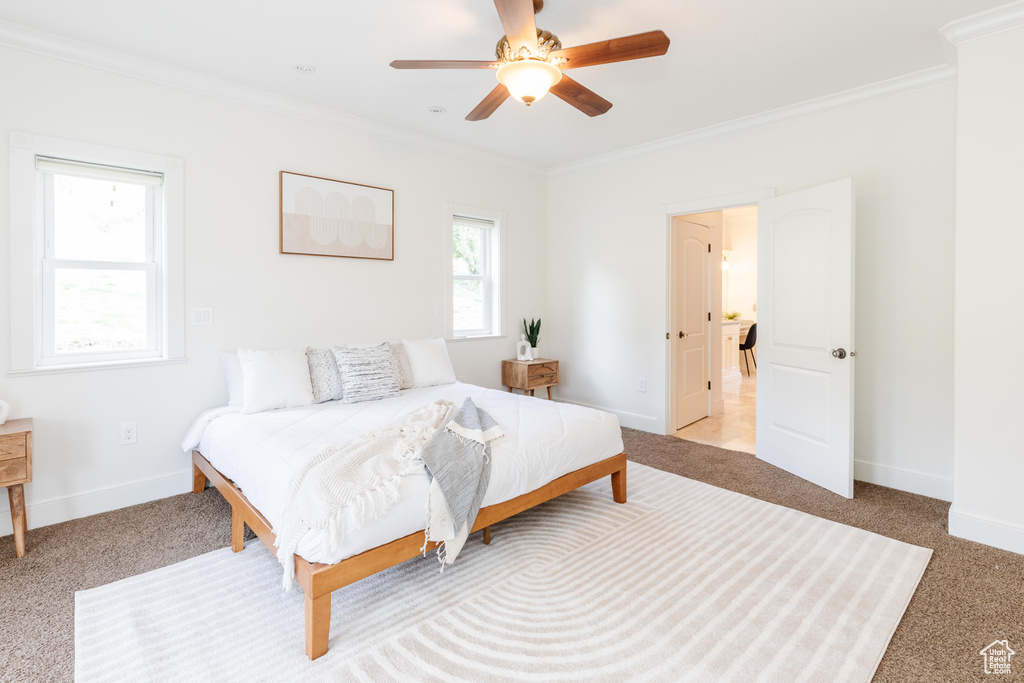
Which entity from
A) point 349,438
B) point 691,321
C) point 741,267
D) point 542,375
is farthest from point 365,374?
point 741,267

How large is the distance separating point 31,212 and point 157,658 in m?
2.36

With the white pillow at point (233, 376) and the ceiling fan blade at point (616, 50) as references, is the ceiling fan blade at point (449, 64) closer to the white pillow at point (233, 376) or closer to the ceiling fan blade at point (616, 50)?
the ceiling fan blade at point (616, 50)

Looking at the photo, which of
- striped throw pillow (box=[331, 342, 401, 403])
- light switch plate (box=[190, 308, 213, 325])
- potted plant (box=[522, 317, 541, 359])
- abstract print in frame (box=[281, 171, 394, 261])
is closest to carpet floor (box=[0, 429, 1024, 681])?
striped throw pillow (box=[331, 342, 401, 403])

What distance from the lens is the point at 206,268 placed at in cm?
316

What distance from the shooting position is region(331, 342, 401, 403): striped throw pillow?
3.21 metres

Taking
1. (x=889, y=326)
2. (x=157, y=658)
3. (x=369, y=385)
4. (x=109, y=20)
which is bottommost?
(x=157, y=658)

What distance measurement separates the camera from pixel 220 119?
10.4 feet

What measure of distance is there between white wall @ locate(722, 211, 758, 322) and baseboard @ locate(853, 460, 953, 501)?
564 cm

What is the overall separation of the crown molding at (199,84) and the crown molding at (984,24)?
3.26m

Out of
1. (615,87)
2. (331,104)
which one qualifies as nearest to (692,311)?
(615,87)

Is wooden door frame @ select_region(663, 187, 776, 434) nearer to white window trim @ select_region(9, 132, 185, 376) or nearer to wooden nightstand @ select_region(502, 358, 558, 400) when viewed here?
wooden nightstand @ select_region(502, 358, 558, 400)

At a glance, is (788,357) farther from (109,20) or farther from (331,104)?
(109,20)

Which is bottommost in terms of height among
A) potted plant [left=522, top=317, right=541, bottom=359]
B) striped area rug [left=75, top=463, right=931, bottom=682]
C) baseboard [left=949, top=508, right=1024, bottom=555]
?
striped area rug [left=75, top=463, right=931, bottom=682]

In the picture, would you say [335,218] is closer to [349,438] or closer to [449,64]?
[449,64]
